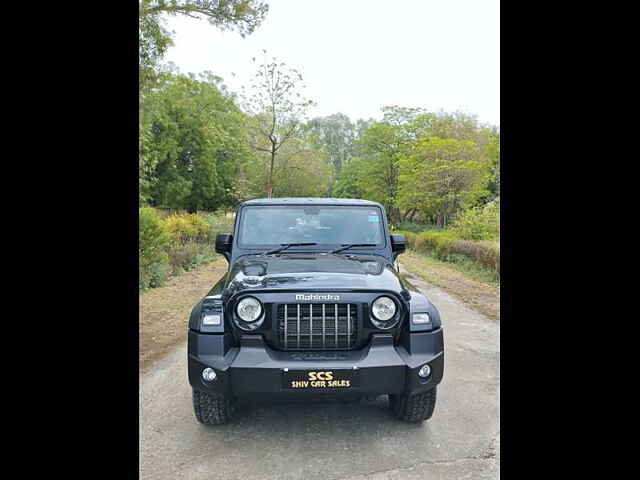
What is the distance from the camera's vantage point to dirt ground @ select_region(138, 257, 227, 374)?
18.1 feet

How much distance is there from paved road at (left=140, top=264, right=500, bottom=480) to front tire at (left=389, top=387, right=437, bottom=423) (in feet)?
0.27

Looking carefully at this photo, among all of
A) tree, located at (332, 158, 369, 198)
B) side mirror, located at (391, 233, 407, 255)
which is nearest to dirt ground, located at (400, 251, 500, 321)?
side mirror, located at (391, 233, 407, 255)

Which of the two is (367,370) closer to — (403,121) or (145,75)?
(145,75)

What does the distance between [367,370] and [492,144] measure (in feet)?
80.7

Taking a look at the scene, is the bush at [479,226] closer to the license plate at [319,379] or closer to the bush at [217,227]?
the bush at [217,227]

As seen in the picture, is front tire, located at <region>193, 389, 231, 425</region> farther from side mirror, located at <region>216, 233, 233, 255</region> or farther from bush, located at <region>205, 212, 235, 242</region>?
bush, located at <region>205, 212, 235, 242</region>

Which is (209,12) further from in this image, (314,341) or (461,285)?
(461,285)

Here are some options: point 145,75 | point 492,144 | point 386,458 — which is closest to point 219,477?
point 386,458

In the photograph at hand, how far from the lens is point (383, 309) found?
3.03 metres

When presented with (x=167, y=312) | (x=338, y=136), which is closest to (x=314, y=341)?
(x=167, y=312)

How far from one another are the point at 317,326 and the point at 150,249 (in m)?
6.69

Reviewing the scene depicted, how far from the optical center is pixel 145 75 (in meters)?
7.18

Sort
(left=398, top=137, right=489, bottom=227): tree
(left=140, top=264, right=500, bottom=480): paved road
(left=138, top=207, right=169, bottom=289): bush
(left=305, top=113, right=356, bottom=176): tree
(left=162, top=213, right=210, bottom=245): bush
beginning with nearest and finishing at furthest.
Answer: (left=140, top=264, right=500, bottom=480): paved road < (left=138, top=207, right=169, bottom=289): bush < (left=162, top=213, right=210, bottom=245): bush < (left=398, top=137, right=489, bottom=227): tree < (left=305, top=113, right=356, bottom=176): tree
